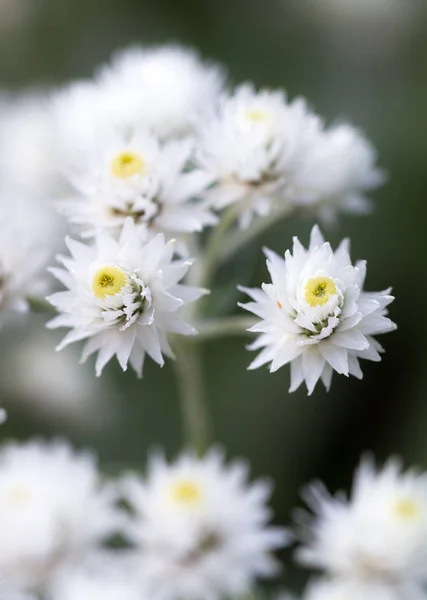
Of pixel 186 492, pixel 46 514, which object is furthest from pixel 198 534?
pixel 46 514

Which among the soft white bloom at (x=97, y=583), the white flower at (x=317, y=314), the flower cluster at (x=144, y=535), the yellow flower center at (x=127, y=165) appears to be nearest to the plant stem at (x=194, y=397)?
the flower cluster at (x=144, y=535)

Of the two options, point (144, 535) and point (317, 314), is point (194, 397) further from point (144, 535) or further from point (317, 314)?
point (317, 314)

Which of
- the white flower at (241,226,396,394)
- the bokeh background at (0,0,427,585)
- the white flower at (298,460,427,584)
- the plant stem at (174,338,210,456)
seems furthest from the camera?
the bokeh background at (0,0,427,585)

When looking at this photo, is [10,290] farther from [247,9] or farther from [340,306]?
[247,9]

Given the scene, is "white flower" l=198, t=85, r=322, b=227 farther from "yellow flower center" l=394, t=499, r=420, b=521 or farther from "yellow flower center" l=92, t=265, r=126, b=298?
"yellow flower center" l=394, t=499, r=420, b=521

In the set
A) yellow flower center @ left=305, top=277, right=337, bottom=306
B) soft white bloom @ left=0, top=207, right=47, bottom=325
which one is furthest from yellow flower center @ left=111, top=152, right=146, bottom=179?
yellow flower center @ left=305, top=277, right=337, bottom=306

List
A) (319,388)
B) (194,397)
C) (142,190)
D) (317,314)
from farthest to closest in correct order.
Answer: (319,388), (194,397), (142,190), (317,314)

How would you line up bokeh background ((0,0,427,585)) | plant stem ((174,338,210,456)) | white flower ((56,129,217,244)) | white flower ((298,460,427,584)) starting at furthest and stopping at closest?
bokeh background ((0,0,427,585)) < plant stem ((174,338,210,456)) < white flower ((298,460,427,584)) < white flower ((56,129,217,244))
